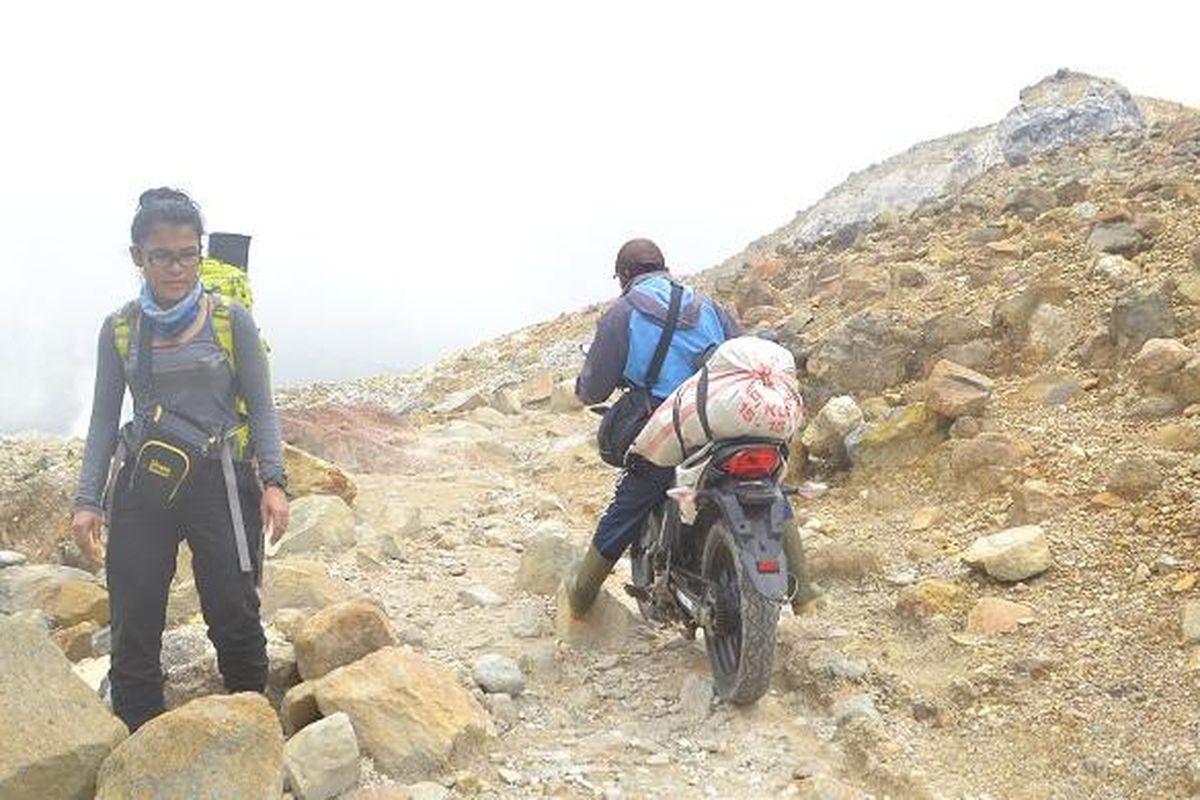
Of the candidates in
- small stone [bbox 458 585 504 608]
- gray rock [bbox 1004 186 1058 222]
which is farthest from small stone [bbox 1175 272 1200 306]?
small stone [bbox 458 585 504 608]

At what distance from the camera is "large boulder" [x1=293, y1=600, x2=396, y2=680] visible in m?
5.09

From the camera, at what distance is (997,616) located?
18.1 ft

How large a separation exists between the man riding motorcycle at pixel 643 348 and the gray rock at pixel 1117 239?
7.21 m

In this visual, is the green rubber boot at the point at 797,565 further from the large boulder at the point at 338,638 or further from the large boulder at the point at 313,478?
the large boulder at the point at 313,478

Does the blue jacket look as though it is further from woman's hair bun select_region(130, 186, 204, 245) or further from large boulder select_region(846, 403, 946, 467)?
large boulder select_region(846, 403, 946, 467)

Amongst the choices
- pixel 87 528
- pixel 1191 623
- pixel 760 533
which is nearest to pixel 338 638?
pixel 87 528

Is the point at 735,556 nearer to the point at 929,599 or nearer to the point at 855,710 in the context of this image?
the point at 855,710

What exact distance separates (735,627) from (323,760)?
1.96 meters

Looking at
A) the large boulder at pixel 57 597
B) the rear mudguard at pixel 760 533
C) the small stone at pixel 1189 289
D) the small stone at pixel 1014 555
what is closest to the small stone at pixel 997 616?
the small stone at pixel 1014 555

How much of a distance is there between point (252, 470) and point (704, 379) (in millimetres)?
2007

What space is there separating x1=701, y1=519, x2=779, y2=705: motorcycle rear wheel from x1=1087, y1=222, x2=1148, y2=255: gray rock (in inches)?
310

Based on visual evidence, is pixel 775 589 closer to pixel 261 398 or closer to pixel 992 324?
pixel 261 398

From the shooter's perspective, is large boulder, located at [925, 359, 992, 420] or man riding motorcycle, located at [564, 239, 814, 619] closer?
man riding motorcycle, located at [564, 239, 814, 619]

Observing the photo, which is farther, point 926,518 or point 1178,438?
point 926,518
